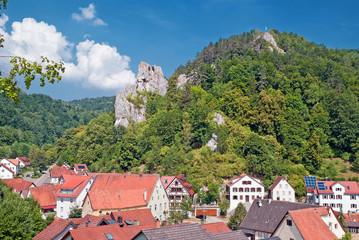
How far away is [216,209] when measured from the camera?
5975 cm

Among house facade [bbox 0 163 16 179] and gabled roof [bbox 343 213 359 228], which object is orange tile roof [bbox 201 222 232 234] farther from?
house facade [bbox 0 163 16 179]

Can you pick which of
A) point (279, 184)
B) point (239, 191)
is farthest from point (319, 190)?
point (239, 191)

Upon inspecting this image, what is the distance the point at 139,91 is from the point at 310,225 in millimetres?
78961

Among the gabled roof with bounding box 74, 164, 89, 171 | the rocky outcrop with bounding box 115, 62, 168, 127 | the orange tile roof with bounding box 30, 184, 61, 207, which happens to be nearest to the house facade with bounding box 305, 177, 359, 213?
the orange tile roof with bounding box 30, 184, 61, 207

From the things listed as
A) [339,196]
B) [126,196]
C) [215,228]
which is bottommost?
[215,228]

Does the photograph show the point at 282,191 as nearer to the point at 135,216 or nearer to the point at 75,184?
the point at 135,216

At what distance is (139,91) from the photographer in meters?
105

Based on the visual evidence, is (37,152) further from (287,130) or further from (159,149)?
(287,130)

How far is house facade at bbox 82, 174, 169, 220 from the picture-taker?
46344 millimetres

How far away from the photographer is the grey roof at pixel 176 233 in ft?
67.6

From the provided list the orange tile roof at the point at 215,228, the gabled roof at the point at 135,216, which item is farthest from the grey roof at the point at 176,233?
the gabled roof at the point at 135,216

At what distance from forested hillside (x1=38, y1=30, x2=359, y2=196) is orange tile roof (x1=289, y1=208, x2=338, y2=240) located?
1329 inches

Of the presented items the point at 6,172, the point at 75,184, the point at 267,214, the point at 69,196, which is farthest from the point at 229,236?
the point at 6,172

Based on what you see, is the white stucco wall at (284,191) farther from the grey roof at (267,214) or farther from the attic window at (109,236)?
the attic window at (109,236)
